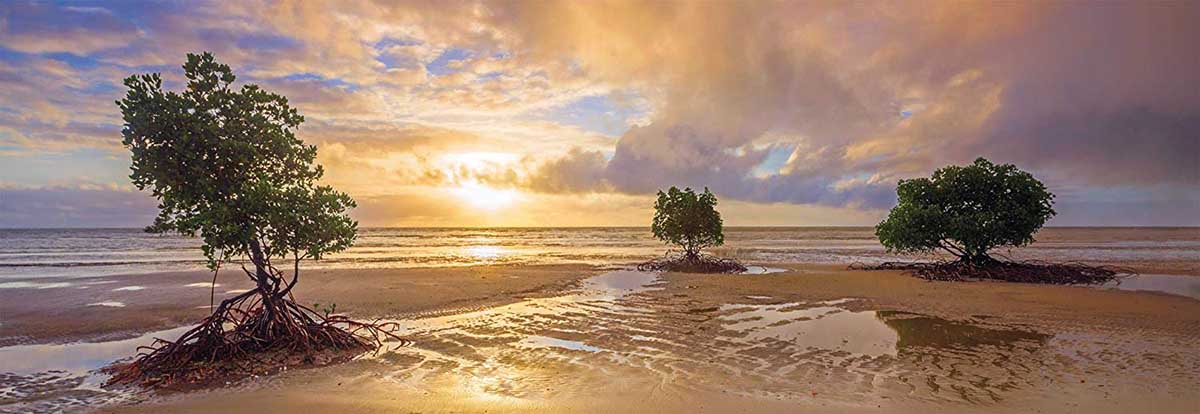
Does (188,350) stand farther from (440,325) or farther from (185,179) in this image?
(440,325)

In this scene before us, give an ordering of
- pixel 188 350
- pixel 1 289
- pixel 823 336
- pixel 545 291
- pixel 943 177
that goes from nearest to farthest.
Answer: pixel 188 350 < pixel 823 336 < pixel 545 291 < pixel 1 289 < pixel 943 177

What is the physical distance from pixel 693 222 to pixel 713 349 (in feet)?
65.7

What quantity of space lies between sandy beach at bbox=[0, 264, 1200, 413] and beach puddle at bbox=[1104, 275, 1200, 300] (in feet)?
5.85

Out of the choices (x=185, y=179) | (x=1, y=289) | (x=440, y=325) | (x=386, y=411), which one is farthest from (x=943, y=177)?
(x=1, y=289)

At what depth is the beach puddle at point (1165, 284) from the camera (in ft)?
70.5

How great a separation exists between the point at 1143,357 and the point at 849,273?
18.1m

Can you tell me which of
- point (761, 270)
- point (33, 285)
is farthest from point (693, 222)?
point (33, 285)

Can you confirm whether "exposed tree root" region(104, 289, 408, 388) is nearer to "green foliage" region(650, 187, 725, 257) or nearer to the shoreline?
the shoreline

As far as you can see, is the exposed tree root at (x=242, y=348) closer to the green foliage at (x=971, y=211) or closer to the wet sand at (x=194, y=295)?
the wet sand at (x=194, y=295)

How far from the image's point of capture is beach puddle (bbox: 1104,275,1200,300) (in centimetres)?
2150

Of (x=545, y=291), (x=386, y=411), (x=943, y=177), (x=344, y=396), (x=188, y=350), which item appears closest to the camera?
(x=386, y=411)

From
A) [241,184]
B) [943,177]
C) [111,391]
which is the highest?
[943,177]

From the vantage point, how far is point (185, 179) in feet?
37.0

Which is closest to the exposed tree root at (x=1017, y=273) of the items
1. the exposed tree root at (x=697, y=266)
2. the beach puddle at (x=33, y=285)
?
the exposed tree root at (x=697, y=266)
